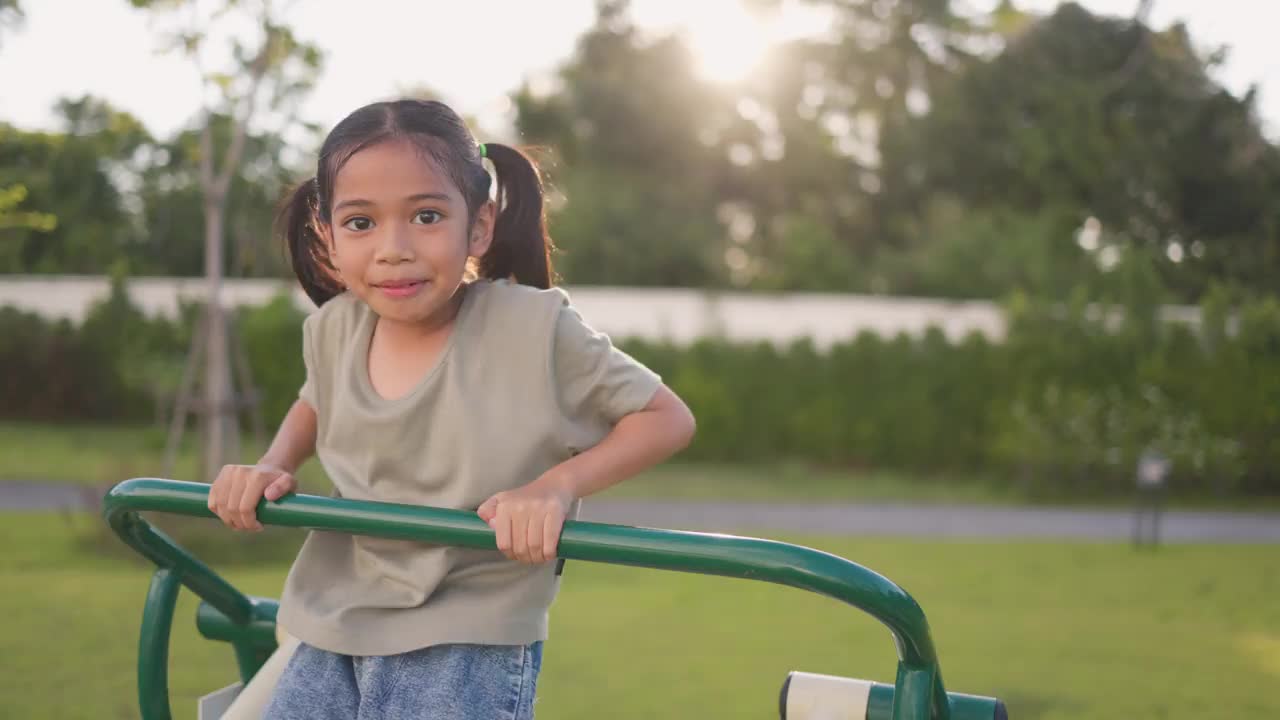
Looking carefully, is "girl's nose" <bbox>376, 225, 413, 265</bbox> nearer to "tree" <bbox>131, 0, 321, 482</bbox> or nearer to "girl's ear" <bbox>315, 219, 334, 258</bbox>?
"girl's ear" <bbox>315, 219, 334, 258</bbox>

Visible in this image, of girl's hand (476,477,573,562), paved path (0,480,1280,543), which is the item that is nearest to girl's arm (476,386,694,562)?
girl's hand (476,477,573,562)

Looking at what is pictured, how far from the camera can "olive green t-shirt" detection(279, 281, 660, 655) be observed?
1.91 metres

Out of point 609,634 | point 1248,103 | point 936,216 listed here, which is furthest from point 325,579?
point 936,216

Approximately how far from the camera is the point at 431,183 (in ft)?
6.38

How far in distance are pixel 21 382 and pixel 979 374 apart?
10.3 m

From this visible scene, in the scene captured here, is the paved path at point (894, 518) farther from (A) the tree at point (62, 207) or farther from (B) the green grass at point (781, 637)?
(A) the tree at point (62, 207)

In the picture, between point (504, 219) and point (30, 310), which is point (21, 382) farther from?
point (504, 219)

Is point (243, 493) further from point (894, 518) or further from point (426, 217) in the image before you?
point (894, 518)

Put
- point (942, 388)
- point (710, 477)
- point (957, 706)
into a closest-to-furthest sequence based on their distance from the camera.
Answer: point (957, 706) → point (710, 477) → point (942, 388)

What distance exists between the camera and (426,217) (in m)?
1.96

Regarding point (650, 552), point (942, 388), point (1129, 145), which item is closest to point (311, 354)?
point (650, 552)

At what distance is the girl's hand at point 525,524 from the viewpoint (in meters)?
1.68

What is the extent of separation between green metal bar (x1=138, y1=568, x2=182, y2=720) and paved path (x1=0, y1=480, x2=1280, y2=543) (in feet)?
25.6

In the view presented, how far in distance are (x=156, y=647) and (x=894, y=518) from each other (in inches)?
392
